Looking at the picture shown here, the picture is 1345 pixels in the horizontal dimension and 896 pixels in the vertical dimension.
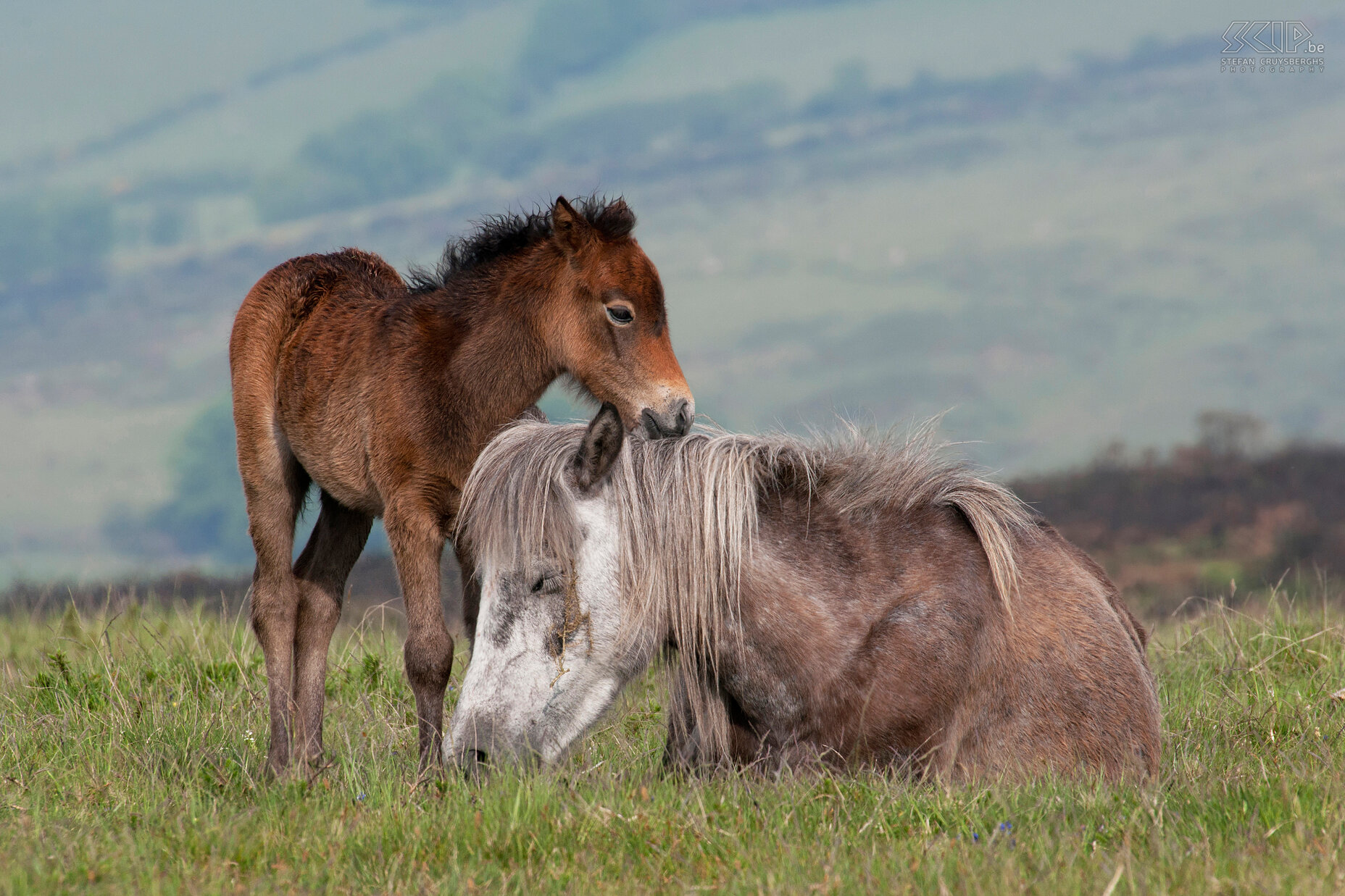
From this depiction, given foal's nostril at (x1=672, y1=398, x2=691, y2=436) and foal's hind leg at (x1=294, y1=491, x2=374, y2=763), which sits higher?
foal's nostril at (x1=672, y1=398, x2=691, y2=436)

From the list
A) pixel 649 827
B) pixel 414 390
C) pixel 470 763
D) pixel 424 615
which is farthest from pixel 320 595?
pixel 649 827

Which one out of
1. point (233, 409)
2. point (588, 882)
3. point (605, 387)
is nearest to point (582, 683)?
point (588, 882)

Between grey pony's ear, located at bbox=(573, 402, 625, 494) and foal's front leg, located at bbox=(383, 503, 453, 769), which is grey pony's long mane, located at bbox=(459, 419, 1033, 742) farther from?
foal's front leg, located at bbox=(383, 503, 453, 769)

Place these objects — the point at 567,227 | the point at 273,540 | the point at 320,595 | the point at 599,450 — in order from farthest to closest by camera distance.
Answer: the point at 320,595, the point at 273,540, the point at 567,227, the point at 599,450

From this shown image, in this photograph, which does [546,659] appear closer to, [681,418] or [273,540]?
[681,418]

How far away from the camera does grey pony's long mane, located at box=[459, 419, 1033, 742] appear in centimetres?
437

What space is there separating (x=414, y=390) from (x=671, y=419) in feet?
4.52

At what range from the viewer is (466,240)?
6.28m

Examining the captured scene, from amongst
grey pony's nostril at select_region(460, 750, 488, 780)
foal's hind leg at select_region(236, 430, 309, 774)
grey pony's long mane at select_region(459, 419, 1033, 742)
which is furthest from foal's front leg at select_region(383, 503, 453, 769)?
foal's hind leg at select_region(236, 430, 309, 774)

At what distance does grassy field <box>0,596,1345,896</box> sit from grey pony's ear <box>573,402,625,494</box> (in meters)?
1.05

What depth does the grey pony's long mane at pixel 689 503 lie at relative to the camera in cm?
437

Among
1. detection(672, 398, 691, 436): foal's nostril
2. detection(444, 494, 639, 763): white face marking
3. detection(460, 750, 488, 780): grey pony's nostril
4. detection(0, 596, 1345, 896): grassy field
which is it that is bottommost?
detection(0, 596, 1345, 896): grassy field

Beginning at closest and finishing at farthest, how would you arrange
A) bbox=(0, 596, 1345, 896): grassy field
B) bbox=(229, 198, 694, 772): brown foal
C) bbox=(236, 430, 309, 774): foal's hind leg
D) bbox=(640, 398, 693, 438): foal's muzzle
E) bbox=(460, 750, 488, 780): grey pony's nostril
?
1. bbox=(0, 596, 1345, 896): grassy field
2. bbox=(460, 750, 488, 780): grey pony's nostril
3. bbox=(640, 398, 693, 438): foal's muzzle
4. bbox=(229, 198, 694, 772): brown foal
5. bbox=(236, 430, 309, 774): foal's hind leg

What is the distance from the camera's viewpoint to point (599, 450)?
4.36 meters
